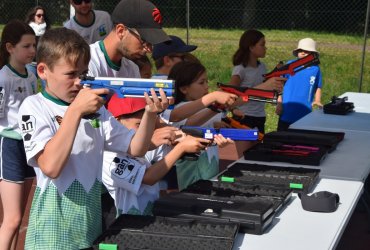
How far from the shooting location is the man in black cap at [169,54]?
4.48m

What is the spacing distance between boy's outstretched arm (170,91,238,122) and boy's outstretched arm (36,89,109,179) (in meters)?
1.39

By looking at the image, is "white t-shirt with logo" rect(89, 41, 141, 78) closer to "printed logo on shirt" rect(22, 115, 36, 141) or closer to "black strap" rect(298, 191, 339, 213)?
"printed logo on shirt" rect(22, 115, 36, 141)

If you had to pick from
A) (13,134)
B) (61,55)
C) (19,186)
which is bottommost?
(19,186)

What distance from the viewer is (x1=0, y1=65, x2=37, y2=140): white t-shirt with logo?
157 inches

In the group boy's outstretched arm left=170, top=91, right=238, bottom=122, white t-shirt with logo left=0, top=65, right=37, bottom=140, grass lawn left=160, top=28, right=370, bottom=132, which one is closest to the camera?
boy's outstretched arm left=170, top=91, right=238, bottom=122

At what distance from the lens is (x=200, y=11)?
18922 mm

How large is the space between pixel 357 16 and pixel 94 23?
43.4ft

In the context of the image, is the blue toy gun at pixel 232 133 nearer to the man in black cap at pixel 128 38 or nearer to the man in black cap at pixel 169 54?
the man in black cap at pixel 128 38

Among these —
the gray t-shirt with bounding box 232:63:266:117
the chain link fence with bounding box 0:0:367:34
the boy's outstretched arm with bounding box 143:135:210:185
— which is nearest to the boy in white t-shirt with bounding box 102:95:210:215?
the boy's outstretched arm with bounding box 143:135:210:185

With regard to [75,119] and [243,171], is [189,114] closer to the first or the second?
[243,171]

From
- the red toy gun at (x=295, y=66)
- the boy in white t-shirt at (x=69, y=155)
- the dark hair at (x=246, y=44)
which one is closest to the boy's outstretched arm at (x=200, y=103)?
the red toy gun at (x=295, y=66)

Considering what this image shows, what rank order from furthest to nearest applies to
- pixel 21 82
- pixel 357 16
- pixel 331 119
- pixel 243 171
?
1. pixel 357 16
2. pixel 331 119
3. pixel 21 82
4. pixel 243 171

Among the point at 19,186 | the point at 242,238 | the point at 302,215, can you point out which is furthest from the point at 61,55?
the point at 19,186

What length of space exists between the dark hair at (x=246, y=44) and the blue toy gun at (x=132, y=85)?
12.1ft
